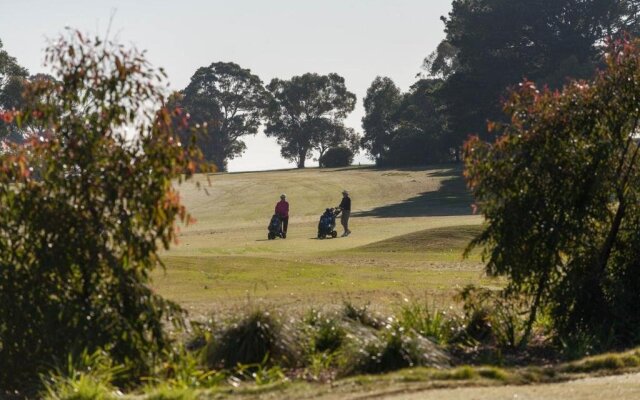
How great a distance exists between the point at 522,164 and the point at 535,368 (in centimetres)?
345

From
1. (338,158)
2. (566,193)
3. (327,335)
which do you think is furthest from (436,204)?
(327,335)

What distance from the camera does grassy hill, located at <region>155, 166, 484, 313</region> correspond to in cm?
2159

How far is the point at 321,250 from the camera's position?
36844mm

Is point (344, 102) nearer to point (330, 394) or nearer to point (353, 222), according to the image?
point (353, 222)

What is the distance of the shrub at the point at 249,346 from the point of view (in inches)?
522

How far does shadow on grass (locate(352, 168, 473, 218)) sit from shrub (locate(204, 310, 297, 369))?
1849 inches

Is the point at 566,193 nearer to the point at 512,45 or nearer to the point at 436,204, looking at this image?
the point at 436,204

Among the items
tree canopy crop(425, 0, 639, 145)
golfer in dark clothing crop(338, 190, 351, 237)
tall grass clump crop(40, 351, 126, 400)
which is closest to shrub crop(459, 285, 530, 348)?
tall grass clump crop(40, 351, 126, 400)

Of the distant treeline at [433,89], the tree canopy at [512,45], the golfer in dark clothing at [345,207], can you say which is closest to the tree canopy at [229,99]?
the distant treeline at [433,89]

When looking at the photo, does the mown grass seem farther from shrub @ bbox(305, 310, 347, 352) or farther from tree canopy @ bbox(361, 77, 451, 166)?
tree canopy @ bbox(361, 77, 451, 166)

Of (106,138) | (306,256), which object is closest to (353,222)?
(306,256)

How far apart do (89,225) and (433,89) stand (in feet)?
243

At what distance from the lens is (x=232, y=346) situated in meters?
13.3

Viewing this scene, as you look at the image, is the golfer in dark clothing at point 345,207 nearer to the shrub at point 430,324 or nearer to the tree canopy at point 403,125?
the shrub at point 430,324
